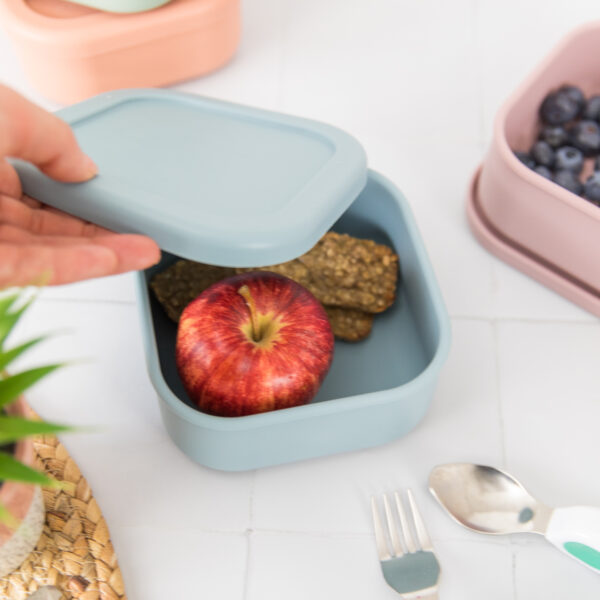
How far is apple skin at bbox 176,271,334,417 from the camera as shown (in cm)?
57

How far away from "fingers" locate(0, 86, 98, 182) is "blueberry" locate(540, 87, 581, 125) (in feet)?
1.69

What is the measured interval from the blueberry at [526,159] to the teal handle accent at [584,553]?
1.25 feet

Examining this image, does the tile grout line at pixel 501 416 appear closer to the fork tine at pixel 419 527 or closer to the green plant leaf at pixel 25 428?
the fork tine at pixel 419 527

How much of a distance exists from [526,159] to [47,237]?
1.60 feet

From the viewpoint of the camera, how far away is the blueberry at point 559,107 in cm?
81

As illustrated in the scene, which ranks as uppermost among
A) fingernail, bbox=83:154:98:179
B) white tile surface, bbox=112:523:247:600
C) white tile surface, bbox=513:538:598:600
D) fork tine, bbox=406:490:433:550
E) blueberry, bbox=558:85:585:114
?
fingernail, bbox=83:154:98:179

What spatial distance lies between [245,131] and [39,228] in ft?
0.60

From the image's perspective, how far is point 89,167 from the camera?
560mm

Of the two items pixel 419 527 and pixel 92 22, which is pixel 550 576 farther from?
pixel 92 22

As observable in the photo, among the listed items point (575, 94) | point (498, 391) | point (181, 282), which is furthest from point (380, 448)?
point (575, 94)

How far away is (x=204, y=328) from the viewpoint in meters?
0.58

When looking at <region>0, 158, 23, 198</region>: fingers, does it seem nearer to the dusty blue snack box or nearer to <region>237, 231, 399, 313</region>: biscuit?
the dusty blue snack box

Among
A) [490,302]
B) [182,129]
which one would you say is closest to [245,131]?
[182,129]

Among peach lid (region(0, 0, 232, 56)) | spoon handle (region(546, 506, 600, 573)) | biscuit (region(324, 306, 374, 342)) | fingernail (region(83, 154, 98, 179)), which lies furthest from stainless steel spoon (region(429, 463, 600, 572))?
peach lid (region(0, 0, 232, 56))
